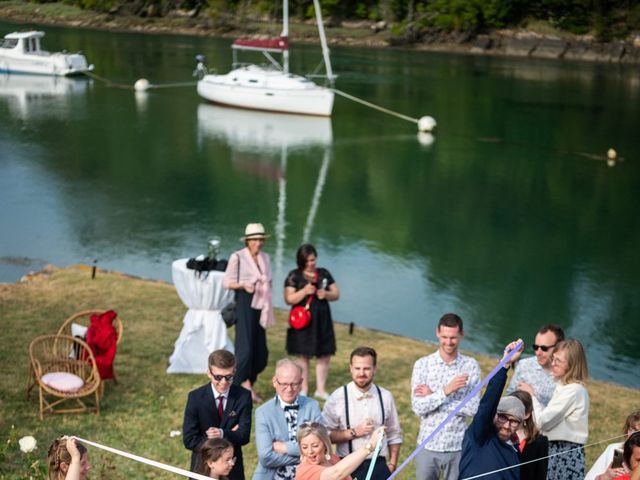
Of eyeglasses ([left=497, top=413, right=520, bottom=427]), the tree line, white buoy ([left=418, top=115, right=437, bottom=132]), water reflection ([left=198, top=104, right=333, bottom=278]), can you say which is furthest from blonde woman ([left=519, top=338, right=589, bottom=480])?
the tree line

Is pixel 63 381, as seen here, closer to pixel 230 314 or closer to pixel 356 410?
pixel 230 314

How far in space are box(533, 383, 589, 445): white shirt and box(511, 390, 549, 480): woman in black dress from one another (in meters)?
0.31

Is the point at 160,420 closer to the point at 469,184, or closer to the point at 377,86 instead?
the point at 469,184

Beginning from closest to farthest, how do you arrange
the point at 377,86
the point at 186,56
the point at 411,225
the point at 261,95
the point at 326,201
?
the point at 411,225
the point at 326,201
the point at 261,95
the point at 377,86
the point at 186,56

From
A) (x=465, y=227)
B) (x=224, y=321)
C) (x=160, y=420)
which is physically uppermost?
(x=224, y=321)

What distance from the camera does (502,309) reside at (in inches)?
A: 542

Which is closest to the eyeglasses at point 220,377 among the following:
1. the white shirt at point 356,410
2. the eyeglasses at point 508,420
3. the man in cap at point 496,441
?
the white shirt at point 356,410

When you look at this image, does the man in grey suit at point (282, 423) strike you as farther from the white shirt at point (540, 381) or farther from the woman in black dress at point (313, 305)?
the woman in black dress at point (313, 305)

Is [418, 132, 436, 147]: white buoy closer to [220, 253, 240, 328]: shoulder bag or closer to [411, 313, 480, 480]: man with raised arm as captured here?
[220, 253, 240, 328]: shoulder bag

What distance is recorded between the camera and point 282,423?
15.6ft

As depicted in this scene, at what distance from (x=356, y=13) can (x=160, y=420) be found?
6571 centimetres

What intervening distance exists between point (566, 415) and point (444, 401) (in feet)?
2.24

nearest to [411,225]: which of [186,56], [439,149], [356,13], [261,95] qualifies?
[439,149]

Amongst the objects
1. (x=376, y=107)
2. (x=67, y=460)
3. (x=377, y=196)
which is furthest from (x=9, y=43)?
(x=67, y=460)
